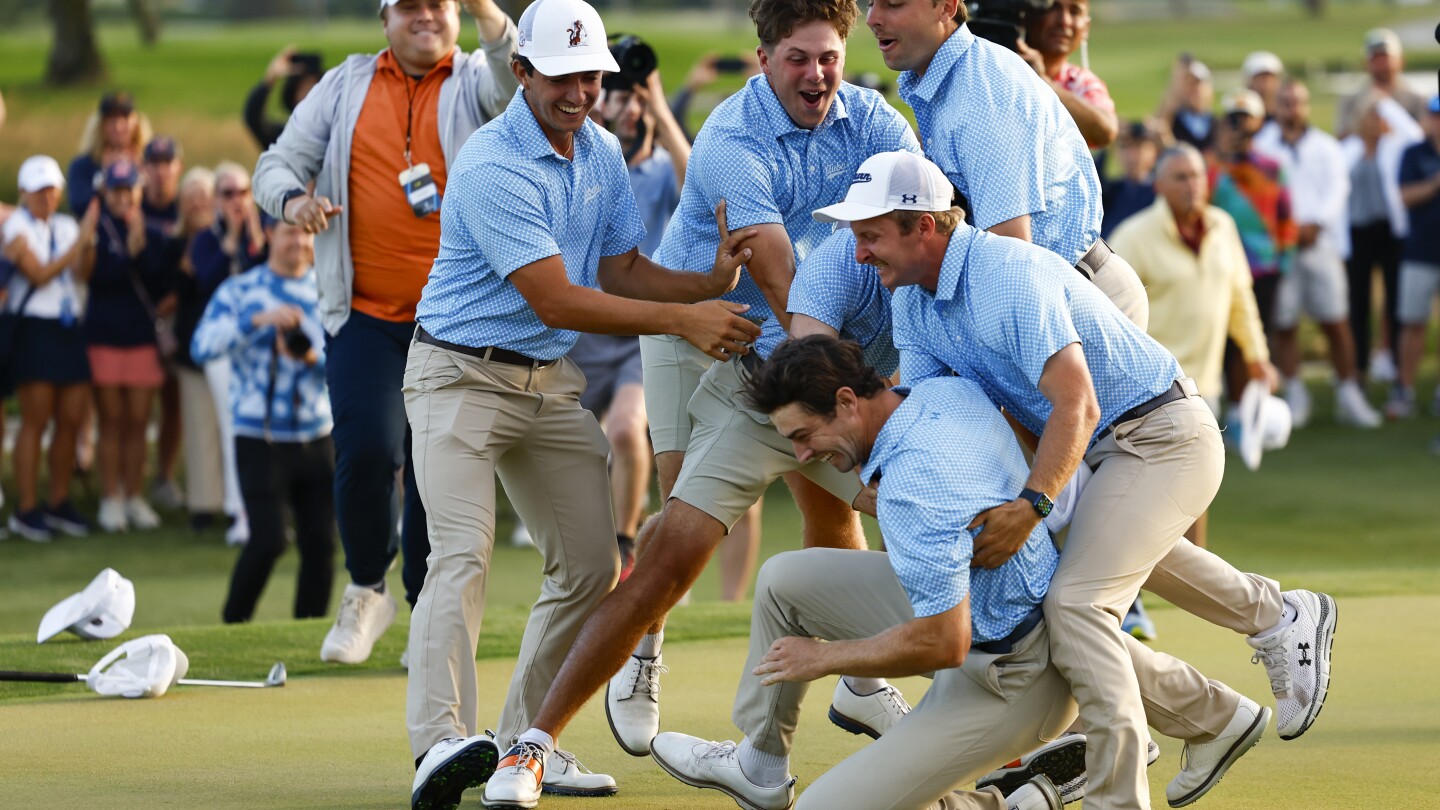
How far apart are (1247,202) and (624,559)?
6285mm

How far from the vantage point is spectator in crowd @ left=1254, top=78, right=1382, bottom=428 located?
14820 millimetres

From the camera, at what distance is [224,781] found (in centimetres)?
532

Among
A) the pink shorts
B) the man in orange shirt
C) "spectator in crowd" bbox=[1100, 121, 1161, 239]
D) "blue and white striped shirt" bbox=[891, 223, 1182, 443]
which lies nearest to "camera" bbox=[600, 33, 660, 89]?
the man in orange shirt

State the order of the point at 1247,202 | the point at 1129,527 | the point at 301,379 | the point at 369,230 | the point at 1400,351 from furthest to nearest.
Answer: the point at 1400,351
the point at 1247,202
the point at 301,379
the point at 369,230
the point at 1129,527

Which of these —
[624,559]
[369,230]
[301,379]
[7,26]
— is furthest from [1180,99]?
[7,26]

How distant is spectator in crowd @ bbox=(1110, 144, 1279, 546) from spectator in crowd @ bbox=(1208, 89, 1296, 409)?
3.62 meters

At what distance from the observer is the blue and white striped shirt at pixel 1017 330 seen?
15.0 feet

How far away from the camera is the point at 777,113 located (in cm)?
549

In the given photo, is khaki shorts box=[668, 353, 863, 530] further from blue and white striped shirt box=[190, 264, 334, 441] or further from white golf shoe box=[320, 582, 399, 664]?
blue and white striped shirt box=[190, 264, 334, 441]

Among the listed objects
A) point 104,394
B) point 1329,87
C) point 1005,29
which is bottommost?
point 1329,87

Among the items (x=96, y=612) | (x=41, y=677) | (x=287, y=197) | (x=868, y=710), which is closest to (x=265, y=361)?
(x=96, y=612)

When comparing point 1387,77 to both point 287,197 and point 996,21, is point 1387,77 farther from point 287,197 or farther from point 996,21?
point 287,197

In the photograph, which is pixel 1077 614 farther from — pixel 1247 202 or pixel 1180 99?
pixel 1180 99

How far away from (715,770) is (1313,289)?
35.9ft
